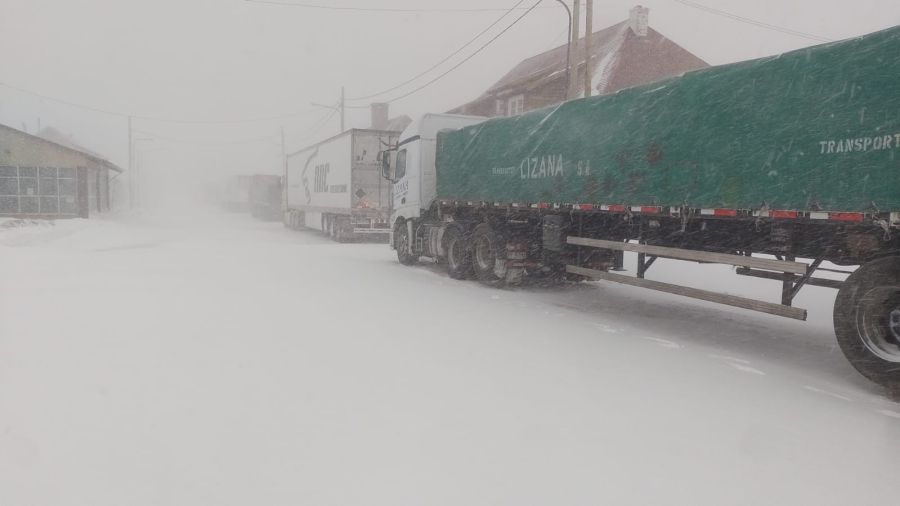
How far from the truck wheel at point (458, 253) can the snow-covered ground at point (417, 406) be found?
346 centimetres

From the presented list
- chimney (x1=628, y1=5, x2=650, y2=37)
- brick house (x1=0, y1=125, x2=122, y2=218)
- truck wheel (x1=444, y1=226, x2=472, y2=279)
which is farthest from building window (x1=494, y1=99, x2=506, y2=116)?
truck wheel (x1=444, y1=226, x2=472, y2=279)

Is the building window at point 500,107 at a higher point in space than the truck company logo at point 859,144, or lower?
higher

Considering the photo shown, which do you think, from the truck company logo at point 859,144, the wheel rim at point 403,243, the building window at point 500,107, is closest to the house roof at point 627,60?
the building window at point 500,107

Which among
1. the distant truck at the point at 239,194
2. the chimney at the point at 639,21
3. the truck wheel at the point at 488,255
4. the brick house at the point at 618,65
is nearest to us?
the truck wheel at the point at 488,255

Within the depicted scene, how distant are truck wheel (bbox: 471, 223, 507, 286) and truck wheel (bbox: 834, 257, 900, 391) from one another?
20.3 ft

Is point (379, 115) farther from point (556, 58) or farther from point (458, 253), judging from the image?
point (458, 253)

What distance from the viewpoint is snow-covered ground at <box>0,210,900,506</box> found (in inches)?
133

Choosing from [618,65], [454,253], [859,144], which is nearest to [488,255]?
[454,253]

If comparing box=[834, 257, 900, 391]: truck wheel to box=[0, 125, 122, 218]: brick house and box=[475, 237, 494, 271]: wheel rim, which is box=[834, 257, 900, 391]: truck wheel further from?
box=[0, 125, 122, 218]: brick house

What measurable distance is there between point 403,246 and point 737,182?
9.93 m

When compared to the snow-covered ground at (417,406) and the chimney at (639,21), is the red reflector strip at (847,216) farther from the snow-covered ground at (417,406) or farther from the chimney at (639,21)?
the chimney at (639,21)

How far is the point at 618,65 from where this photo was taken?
28.0 metres

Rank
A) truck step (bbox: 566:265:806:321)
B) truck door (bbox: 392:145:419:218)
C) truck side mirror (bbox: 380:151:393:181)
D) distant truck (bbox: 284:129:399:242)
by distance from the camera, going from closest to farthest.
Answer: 1. truck step (bbox: 566:265:806:321)
2. truck door (bbox: 392:145:419:218)
3. truck side mirror (bbox: 380:151:393:181)
4. distant truck (bbox: 284:129:399:242)

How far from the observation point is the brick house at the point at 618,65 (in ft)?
91.1
